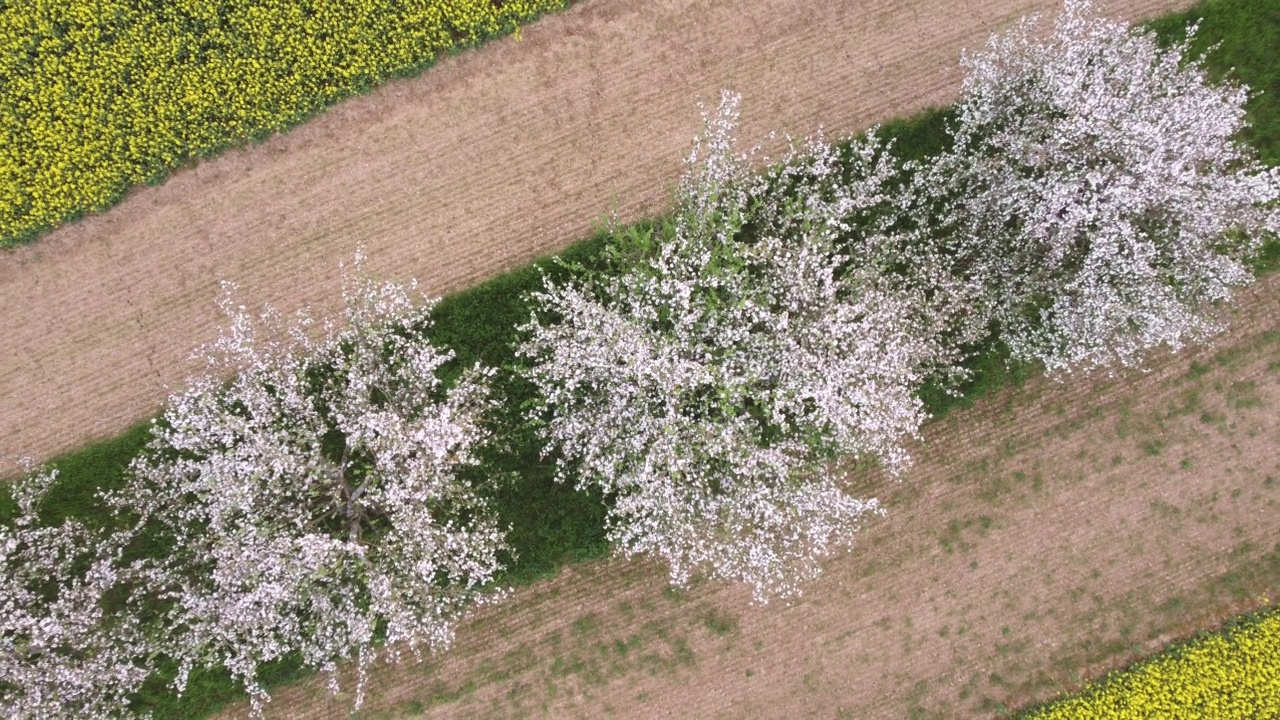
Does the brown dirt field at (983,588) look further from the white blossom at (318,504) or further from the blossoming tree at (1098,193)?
the white blossom at (318,504)

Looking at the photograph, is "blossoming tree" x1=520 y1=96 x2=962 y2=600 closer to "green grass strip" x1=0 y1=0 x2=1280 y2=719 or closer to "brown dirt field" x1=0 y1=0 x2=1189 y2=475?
"green grass strip" x1=0 y1=0 x2=1280 y2=719

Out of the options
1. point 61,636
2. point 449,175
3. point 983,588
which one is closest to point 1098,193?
point 983,588

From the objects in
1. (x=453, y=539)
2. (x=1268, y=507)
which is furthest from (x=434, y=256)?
(x=1268, y=507)

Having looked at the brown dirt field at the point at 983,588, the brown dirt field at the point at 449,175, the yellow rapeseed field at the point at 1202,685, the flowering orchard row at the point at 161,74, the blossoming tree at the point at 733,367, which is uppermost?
the flowering orchard row at the point at 161,74

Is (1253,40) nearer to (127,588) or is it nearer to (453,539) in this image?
(453,539)

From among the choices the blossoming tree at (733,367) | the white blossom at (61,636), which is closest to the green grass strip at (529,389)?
the white blossom at (61,636)

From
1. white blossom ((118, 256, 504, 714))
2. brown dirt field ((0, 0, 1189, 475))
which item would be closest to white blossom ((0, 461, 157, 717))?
white blossom ((118, 256, 504, 714))
